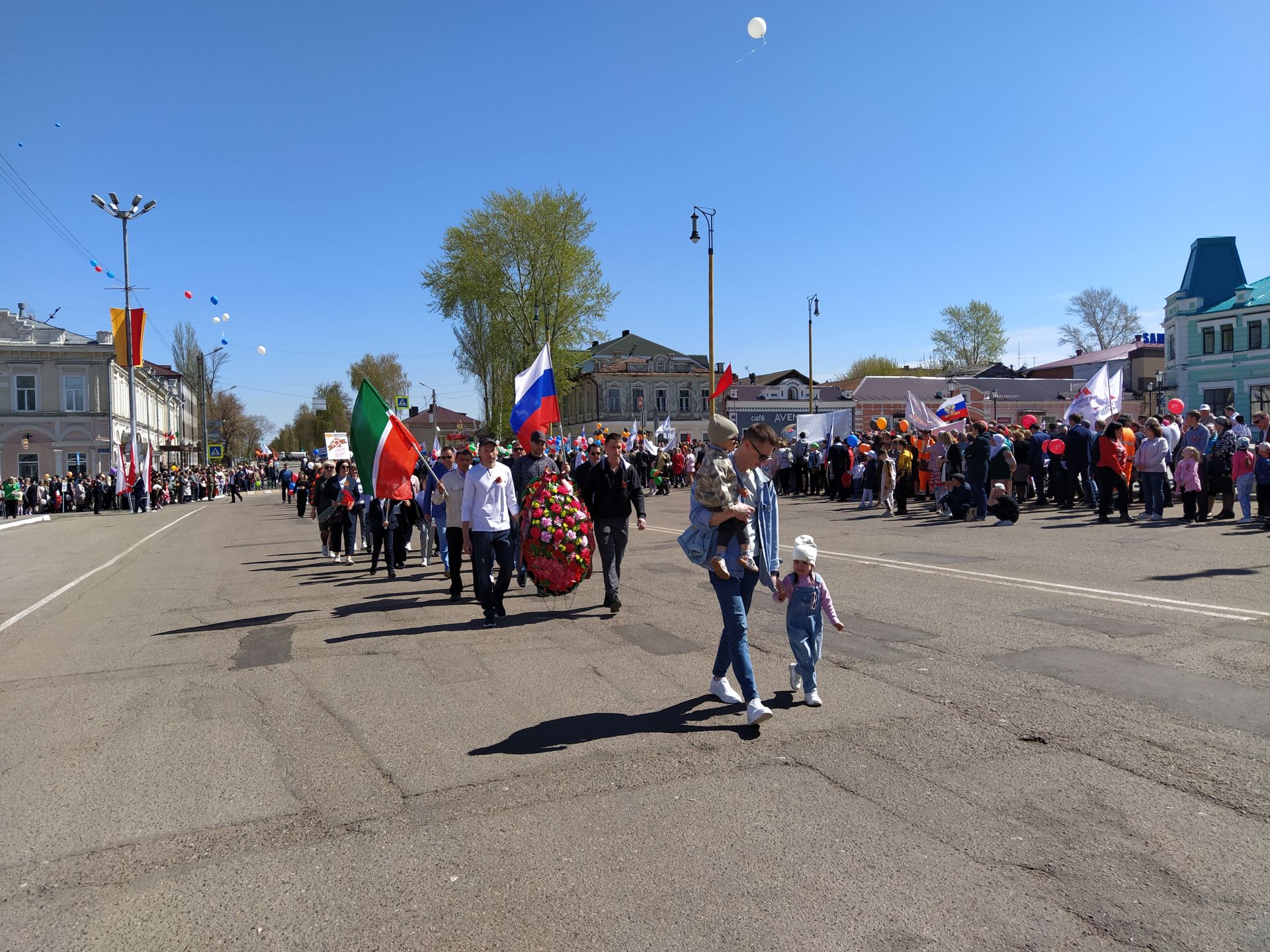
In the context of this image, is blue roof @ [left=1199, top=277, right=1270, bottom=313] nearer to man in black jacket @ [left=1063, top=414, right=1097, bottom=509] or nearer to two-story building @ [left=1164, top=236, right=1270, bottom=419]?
two-story building @ [left=1164, top=236, right=1270, bottom=419]

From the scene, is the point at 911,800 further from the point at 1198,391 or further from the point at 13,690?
the point at 1198,391

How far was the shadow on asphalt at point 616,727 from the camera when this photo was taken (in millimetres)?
5344

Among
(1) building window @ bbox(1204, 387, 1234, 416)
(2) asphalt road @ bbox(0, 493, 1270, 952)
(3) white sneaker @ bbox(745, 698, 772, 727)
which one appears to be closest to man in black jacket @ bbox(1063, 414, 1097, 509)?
(2) asphalt road @ bbox(0, 493, 1270, 952)

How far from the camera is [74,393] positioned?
2530 inches

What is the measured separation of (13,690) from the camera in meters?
7.12

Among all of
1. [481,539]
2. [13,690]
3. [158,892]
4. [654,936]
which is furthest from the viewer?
[481,539]

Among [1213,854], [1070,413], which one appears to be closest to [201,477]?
[1070,413]

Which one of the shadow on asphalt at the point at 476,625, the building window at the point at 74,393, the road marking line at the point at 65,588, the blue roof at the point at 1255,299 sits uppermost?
the blue roof at the point at 1255,299

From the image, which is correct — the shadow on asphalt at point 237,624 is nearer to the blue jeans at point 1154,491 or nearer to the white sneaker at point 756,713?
the white sneaker at point 756,713

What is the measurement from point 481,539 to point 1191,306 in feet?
199

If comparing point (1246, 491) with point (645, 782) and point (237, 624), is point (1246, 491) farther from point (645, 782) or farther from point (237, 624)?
point (237, 624)

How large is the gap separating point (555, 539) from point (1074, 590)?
5.68 metres

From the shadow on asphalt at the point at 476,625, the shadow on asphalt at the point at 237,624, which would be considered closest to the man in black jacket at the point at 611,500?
the shadow on asphalt at the point at 476,625

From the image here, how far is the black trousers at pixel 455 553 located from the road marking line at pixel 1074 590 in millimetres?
5735
